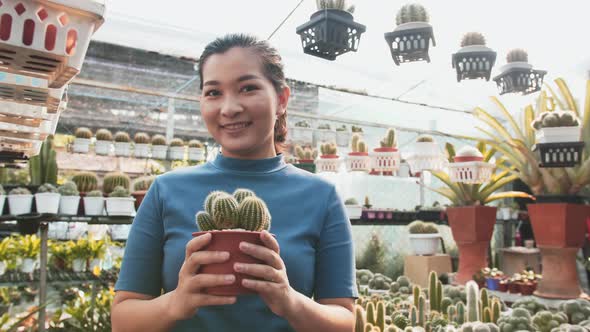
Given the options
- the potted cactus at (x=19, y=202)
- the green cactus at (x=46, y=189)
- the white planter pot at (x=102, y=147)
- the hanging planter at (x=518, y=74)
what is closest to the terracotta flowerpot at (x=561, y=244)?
the hanging planter at (x=518, y=74)

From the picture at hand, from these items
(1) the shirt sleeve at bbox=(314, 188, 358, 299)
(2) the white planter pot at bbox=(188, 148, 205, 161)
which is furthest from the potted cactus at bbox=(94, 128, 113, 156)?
(1) the shirt sleeve at bbox=(314, 188, 358, 299)

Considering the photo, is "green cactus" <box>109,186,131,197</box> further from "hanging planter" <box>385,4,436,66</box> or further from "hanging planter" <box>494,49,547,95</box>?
"hanging planter" <box>494,49,547,95</box>

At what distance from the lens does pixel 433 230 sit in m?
4.09

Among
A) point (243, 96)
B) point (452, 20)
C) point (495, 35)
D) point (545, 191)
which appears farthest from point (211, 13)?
point (243, 96)

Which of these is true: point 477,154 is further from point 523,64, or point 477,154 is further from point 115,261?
point 115,261

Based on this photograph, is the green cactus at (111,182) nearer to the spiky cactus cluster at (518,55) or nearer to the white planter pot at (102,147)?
the white planter pot at (102,147)

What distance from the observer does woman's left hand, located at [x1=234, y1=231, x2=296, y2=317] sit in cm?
61

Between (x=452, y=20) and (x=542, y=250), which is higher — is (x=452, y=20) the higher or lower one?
the higher one

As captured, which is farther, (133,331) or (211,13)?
(211,13)

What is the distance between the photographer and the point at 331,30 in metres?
2.07

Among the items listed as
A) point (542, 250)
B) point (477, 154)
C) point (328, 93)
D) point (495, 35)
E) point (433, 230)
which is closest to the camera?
point (542, 250)

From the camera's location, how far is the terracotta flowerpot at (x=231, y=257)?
2.03 ft

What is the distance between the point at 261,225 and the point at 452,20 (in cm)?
419

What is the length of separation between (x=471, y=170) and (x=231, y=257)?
9.51ft
